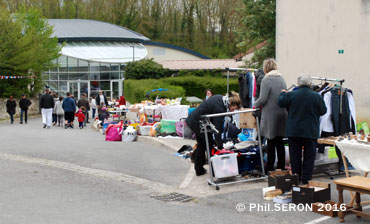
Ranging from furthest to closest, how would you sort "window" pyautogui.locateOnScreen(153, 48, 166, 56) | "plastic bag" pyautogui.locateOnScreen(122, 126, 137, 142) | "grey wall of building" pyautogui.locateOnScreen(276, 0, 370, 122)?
"window" pyautogui.locateOnScreen(153, 48, 166, 56) < "grey wall of building" pyautogui.locateOnScreen(276, 0, 370, 122) < "plastic bag" pyautogui.locateOnScreen(122, 126, 137, 142)

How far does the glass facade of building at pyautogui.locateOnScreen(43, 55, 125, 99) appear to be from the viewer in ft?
165

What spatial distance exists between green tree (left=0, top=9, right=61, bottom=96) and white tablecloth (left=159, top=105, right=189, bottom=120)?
18890 mm

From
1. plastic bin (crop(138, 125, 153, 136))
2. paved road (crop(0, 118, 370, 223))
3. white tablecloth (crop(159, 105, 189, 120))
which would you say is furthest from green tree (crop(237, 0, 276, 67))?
paved road (crop(0, 118, 370, 223))

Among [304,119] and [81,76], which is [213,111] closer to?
[304,119]

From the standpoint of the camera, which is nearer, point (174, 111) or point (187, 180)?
point (187, 180)

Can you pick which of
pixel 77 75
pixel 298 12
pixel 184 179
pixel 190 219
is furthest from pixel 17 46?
pixel 190 219

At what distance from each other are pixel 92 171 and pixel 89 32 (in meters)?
45.9

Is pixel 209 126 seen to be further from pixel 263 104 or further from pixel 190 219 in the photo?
pixel 190 219

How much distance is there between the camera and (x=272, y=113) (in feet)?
29.2

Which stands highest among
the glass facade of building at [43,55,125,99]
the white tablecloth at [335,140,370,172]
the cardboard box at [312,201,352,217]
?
the glass facade of building at [43,55,125,99]

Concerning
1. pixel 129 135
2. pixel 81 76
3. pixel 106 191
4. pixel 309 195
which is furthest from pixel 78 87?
pixel 309 195

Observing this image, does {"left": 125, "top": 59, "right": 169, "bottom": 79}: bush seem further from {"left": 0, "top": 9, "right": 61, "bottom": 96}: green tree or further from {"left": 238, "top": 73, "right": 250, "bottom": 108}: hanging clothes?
{"left": 238, "top": 73, "right": 250, "bottom": 108}: hanging clothes

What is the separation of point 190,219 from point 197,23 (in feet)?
212

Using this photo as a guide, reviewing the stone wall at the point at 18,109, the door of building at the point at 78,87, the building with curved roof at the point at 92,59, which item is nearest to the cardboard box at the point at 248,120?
the stone wall at the point at 18,109
